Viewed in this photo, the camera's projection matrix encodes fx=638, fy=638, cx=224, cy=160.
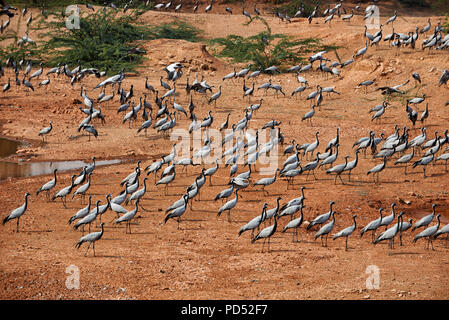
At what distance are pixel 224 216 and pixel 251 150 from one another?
379 cm

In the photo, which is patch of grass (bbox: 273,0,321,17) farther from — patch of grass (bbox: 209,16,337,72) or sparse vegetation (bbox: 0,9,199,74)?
patch of grass (bbox: 209,16,337,72)

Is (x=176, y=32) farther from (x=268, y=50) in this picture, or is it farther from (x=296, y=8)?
(x=296, y=8)

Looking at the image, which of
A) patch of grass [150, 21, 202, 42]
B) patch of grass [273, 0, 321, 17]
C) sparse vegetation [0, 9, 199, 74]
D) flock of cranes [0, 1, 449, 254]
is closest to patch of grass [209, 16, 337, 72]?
flock of cranes [0, 1, 449, 254]

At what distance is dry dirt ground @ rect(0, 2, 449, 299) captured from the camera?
9977 millimetres

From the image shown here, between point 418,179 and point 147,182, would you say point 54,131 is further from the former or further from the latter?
point 418,179

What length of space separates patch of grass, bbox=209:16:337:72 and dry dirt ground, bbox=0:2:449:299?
146 cm

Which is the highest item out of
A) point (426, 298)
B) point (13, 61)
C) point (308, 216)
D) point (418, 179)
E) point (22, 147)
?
point (13, 61)

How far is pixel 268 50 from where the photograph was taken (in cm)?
3061

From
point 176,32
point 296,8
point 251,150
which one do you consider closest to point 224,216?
point 251,150

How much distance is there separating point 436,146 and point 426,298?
854 centimetres

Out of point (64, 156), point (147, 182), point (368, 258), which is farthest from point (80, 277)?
point (64, 156)

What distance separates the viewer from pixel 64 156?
1884 cm

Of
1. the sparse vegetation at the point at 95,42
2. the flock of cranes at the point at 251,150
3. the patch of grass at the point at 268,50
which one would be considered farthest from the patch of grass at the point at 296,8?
the flock of cranes at the point at 251,150

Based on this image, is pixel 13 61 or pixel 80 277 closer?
pixel 80 277
